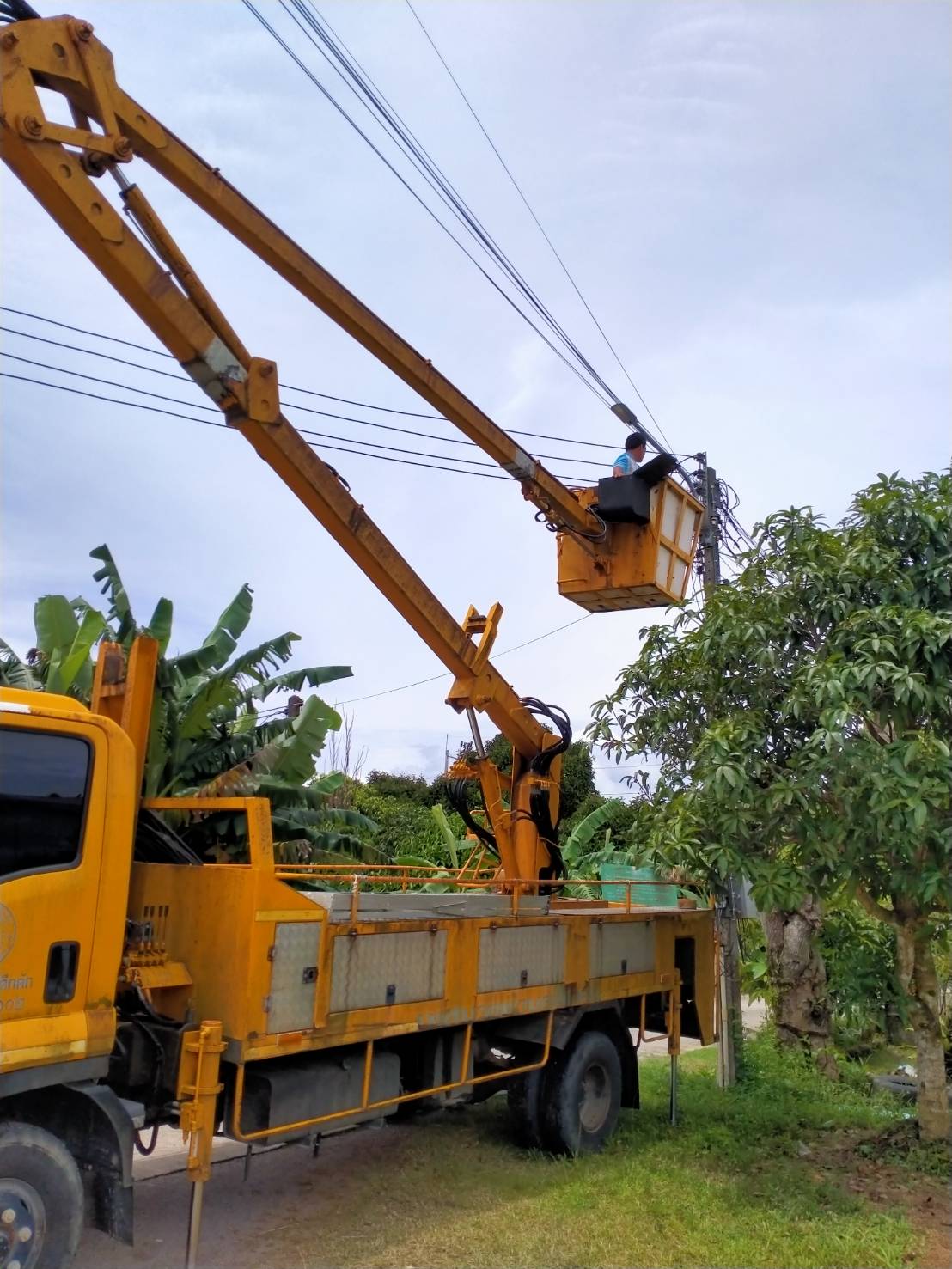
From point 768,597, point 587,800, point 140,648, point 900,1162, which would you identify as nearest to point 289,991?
point 140,648

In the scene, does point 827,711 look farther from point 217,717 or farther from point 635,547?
point 217,717

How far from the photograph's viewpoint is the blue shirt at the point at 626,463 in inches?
358

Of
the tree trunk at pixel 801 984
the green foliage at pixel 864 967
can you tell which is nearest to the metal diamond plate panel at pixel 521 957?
the green foliage at pixel 864 967

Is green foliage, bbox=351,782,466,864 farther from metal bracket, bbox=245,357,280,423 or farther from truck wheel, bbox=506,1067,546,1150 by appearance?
metal bracket, bbox=245,357,280,423

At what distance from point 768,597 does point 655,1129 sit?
166 inches

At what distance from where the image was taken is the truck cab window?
408cm

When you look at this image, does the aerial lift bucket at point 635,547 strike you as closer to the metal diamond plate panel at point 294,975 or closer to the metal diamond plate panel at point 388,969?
the metal diamond plate panel at point 388,969

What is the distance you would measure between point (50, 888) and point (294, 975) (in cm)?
133

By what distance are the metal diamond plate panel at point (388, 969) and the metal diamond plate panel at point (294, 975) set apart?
17cm

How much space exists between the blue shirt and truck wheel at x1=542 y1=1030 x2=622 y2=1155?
4.70m

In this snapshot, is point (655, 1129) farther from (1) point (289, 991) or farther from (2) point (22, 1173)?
(2) point (22, 1173)

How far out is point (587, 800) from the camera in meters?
25.0

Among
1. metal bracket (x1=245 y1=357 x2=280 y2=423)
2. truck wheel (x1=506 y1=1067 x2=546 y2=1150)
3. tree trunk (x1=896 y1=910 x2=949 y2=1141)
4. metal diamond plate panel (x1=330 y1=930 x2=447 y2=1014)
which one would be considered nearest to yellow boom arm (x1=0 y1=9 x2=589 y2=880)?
metal bracket (x1=245 y1=357 x2=280 y2=423)

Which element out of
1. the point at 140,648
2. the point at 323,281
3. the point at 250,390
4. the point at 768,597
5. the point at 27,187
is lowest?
the point at 140,648
